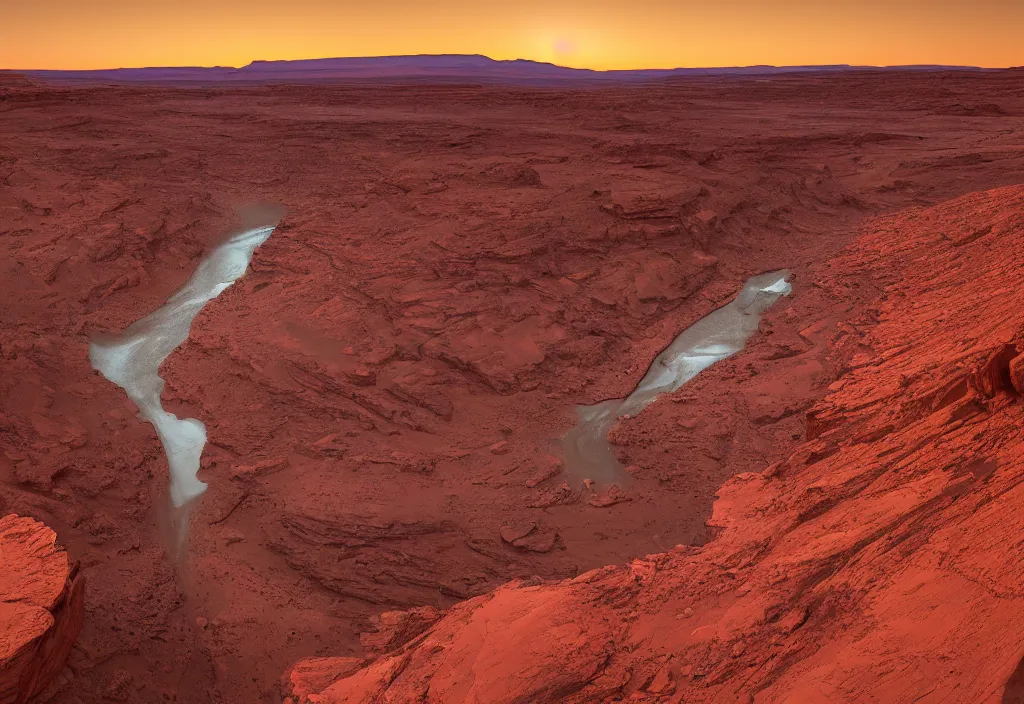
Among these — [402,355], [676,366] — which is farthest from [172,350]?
[676,366]

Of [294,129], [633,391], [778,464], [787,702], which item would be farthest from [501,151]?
[787,702]

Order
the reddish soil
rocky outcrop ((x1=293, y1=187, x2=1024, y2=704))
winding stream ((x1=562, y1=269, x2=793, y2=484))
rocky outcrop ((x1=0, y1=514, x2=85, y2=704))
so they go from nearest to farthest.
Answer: rocky outcrop ((x1=293, y1=187, x2=1024, y2=704)) < rocky outcrop ((x1=0, y1=514, x2=85, y2=704)) < the reddish soil < winding stream ((x1=562, y1=269, x2=793, y2=484))

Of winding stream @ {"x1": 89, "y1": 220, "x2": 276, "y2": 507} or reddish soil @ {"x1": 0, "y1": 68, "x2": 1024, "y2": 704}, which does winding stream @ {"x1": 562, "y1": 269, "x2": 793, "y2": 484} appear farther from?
Result: winding stream @ {"x1": 89, "y1": 220, "x2": 276, "y2": 507}

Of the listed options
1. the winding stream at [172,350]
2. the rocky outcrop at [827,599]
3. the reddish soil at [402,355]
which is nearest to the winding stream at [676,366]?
the reddish soil at [402,355]

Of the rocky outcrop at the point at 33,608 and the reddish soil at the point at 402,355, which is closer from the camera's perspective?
the rocky outcrop at the point at 33,608

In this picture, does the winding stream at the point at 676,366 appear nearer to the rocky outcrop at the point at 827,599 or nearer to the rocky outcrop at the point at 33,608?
the rocky outcrop at the point at 827,599

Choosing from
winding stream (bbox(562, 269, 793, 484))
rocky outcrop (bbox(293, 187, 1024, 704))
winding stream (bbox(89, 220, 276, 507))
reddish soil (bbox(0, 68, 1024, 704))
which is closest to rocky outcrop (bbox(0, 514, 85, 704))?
reddish soil (bbox(0, 68, 1024, 704))
